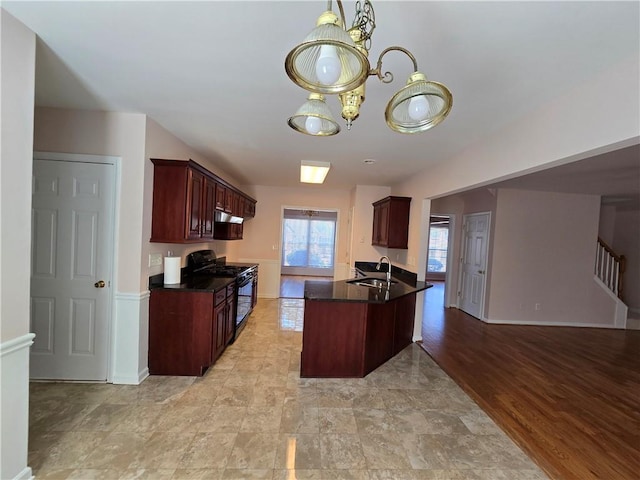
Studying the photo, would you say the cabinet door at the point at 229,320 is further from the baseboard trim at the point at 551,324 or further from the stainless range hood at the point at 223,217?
the baseboard trim at the point at 551,324

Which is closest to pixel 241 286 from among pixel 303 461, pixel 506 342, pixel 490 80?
pixel 303 461

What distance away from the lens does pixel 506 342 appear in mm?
4449

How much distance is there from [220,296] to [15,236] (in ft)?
6.09

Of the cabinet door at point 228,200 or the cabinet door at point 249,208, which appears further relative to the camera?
the cabinet door at point 249,208

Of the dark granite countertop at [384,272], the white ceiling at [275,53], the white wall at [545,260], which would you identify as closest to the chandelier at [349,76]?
the white ceiling at [275,53]

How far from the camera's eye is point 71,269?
268cm

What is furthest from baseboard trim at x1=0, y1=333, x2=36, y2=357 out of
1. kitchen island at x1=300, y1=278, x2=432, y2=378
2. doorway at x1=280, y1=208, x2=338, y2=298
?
doorway at x1=280, y1=208, x2=338, y2=298

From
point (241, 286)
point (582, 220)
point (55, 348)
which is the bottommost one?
point (55, 348)

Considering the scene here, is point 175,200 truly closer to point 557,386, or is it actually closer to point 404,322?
point 404,322

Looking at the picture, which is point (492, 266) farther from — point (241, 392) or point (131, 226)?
point (131, 226)

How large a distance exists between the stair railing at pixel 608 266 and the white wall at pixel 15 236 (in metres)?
8.02

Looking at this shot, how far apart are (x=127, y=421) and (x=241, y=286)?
82.1 inches

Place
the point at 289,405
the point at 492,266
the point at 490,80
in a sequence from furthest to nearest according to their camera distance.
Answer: the point at 492,266
the point at 289,405
the point at 490,80

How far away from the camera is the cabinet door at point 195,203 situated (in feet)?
9.78
